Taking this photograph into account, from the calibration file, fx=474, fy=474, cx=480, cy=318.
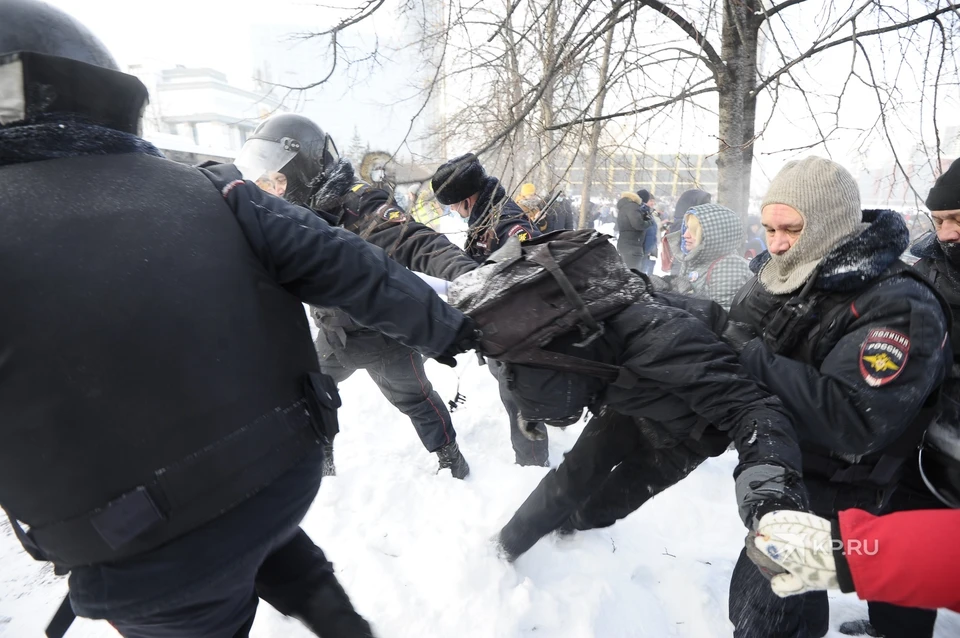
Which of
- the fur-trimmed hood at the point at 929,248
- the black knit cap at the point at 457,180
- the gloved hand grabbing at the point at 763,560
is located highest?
the fur-trimmed hood at the point at 929,248

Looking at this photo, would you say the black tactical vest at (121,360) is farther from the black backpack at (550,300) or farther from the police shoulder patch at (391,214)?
the police shoulder patch at (391,214)

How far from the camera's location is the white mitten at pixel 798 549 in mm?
1079

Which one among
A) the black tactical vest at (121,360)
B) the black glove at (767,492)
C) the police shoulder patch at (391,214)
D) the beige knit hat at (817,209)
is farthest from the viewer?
the police shoulder patch at (391,214)

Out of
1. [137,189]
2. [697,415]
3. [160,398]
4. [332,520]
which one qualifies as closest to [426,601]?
[332,520]

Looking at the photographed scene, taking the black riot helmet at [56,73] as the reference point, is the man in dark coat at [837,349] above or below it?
below

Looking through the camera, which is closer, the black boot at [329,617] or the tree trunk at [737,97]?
the black boot at [329,617]

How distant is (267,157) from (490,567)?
8.72 feet

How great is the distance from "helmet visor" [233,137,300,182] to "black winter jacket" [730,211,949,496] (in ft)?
8.97

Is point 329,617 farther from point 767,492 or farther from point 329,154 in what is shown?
point 329,154

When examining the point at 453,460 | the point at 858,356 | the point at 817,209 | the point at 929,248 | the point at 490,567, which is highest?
the point at 817,209

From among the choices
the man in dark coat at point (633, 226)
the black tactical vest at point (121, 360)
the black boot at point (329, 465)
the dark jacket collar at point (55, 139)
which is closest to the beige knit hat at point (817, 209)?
the black tactical vest at point (121, 360)

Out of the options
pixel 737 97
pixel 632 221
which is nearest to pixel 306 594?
pixel 737 97

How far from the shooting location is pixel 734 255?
2.91 m

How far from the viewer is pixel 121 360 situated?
0.89 m
